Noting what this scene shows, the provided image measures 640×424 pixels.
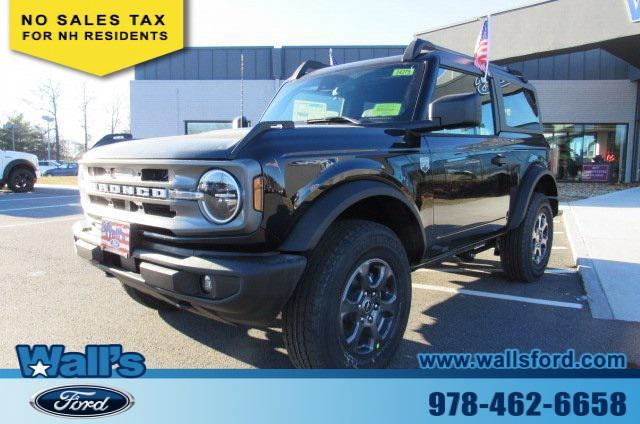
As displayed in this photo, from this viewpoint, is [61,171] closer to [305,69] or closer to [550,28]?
[550,28]

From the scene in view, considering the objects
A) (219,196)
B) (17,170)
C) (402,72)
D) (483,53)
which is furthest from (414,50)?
(17,170)

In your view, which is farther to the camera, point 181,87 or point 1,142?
point 1,142

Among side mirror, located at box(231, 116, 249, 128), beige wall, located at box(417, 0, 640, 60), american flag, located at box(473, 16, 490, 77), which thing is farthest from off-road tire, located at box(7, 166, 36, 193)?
american flag, located at box(473, 16, 490, 77)

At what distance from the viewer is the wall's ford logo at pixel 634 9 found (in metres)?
12.0

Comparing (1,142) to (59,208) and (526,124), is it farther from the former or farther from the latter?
(526,124)

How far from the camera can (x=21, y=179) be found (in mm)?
14945

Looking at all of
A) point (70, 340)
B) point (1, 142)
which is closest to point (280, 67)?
point (70, 340)

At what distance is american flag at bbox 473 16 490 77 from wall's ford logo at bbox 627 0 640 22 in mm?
10598

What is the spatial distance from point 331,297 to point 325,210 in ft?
1.40

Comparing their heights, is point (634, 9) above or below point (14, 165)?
above

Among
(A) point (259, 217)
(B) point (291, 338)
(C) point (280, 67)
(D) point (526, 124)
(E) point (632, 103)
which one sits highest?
(C) point (280, 67)

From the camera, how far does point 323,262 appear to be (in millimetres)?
2301

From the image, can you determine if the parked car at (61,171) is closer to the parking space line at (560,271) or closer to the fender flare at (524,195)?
the parking space line at (560,271)

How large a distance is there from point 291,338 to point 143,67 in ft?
75.2
